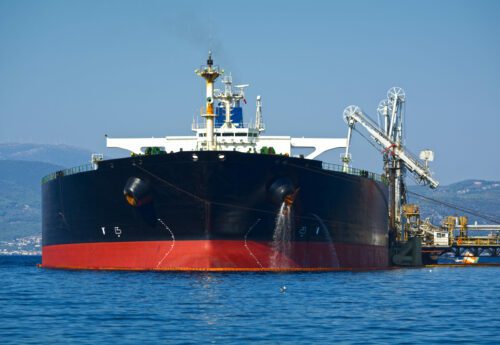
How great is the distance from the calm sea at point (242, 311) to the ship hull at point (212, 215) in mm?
2496

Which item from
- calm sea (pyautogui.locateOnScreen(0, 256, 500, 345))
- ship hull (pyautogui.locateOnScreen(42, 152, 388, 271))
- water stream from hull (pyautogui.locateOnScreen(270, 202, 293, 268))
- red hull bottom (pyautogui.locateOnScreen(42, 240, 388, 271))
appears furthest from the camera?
water stream from hull (pyautogui.locateOnScreen(270, 202, 293, 268))

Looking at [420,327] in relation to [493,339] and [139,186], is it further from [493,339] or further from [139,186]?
[139,186]

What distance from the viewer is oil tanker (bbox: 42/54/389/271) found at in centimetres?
5503

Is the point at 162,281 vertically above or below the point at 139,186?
below

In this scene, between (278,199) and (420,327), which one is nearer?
(420,327)

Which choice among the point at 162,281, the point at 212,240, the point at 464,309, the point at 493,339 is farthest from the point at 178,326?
the point at 212,240

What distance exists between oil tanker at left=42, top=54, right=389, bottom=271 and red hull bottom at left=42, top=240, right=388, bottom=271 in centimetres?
6

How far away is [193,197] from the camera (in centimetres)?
5528

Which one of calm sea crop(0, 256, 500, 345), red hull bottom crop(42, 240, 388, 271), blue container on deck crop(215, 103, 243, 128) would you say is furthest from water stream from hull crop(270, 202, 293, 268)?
blue container on deck crop(215, 103, 243, 128)

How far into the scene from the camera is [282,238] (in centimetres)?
5709

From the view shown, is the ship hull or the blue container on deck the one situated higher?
the blue container on deck

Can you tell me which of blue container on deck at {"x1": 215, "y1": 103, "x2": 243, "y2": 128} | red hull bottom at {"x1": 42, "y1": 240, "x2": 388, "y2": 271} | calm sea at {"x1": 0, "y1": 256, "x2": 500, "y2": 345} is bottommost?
calm sea at {"x1": 0, "y1": 256, "x2": 500, "y2": 345}

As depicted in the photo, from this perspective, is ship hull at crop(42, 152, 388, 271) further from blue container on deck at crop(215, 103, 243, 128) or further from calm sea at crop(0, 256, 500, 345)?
blue container on deck at crop(215, 103, 243, 128)

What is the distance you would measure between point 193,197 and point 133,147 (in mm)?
18278
